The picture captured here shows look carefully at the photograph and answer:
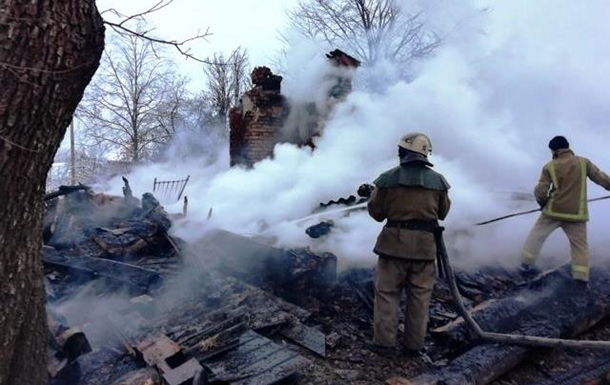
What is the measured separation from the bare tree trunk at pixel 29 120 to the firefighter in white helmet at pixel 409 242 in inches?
105

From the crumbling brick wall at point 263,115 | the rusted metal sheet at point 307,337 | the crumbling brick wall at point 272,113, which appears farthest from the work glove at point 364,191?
the crumbling brick wall at point 263,115

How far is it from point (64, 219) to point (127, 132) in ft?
81.6

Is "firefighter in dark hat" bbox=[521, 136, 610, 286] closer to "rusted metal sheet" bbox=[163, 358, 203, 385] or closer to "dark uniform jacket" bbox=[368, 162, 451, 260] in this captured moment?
"dark uniform jacket" bbox=[368, 162, 451, 260]

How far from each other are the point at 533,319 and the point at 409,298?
1366 millimetres

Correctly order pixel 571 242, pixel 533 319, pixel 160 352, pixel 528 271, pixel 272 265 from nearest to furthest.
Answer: pixel 160 352
pixel 533 319
pixel 571 242
pixel 272 265
pixel 528 271

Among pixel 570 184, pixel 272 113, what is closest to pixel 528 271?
pixel 570 184

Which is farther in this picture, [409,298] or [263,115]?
[263,115]

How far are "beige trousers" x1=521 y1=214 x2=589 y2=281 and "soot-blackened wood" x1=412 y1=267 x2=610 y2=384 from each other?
0.51 ft

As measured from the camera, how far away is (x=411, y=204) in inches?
160

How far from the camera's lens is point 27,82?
86.8 inches

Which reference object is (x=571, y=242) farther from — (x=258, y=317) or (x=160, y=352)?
(x=160, y=352)

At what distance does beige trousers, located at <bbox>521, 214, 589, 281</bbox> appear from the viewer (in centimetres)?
502

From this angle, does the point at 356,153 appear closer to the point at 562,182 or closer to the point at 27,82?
the point at 562,182

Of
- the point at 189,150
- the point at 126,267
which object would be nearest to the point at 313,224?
the point at 126,267
